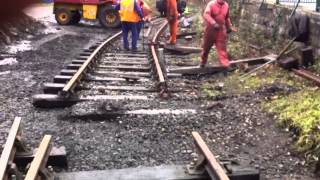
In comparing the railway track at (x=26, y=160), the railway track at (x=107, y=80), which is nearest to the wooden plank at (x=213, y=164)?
the railway track at (x=26, y=160)

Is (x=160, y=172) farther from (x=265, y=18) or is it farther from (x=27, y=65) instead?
(x=265, y=18)

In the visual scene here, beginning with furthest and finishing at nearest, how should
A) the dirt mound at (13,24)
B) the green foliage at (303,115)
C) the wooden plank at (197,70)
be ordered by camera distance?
the dirt mound at (13,24)
the wooden plank at (197,70)
the green foliage at (303,115)

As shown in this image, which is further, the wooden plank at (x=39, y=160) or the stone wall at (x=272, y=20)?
the stone wall at (x=272, y=20)

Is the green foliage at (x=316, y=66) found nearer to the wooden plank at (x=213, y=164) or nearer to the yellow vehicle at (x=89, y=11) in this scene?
the wooden plank at (x=213, y=164)

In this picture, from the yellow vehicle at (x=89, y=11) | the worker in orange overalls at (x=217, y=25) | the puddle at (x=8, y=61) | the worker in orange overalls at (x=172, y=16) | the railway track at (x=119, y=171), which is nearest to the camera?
the railway track at (x=119, y=171)

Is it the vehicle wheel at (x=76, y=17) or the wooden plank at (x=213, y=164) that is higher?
the wooden plank at (x=213, y=164)

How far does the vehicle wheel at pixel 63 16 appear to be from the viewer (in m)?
19.1

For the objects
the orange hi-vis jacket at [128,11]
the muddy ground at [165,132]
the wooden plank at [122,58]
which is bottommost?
the wooden plank at [122,58]

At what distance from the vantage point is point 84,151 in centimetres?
531

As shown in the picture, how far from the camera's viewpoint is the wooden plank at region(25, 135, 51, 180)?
12.8 ft

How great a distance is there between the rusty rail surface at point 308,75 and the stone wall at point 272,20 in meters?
0.42

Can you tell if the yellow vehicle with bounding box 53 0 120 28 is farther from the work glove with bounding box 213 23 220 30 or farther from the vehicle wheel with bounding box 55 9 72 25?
the work glove with bounding box 213 23 220 30

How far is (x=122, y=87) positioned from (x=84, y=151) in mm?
2796

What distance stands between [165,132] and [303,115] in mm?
1752
